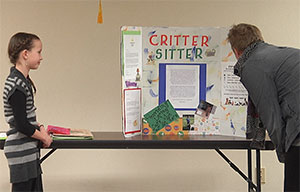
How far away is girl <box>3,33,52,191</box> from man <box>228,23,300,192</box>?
1.12 meters

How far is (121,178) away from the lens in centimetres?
334

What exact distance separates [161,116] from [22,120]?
829mm

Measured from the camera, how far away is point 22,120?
2.05 meters

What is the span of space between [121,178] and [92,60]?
995mm

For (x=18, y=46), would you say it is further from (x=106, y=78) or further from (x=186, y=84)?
(x=106, y=78)

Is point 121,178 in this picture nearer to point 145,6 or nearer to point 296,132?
point 145,6

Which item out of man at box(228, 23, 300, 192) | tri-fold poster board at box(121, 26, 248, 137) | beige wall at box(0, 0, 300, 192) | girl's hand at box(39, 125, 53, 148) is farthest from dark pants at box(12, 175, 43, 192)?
man at box(228, 23, 300, 192)

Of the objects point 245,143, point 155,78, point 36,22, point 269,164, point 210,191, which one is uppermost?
point 36,22

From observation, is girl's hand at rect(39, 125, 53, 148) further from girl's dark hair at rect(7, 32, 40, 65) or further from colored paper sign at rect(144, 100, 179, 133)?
colored paper sign at rect(144, 100, 179, 133)

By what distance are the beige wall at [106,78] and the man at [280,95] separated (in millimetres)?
1310

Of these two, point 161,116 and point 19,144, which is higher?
point 161,116

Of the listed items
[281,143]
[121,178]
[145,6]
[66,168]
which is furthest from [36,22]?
[281,143]

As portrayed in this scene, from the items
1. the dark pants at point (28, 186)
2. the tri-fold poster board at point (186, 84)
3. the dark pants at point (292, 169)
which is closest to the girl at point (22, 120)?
the dark pants at point (28, 186)

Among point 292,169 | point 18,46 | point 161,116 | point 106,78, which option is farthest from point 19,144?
point 292,169
